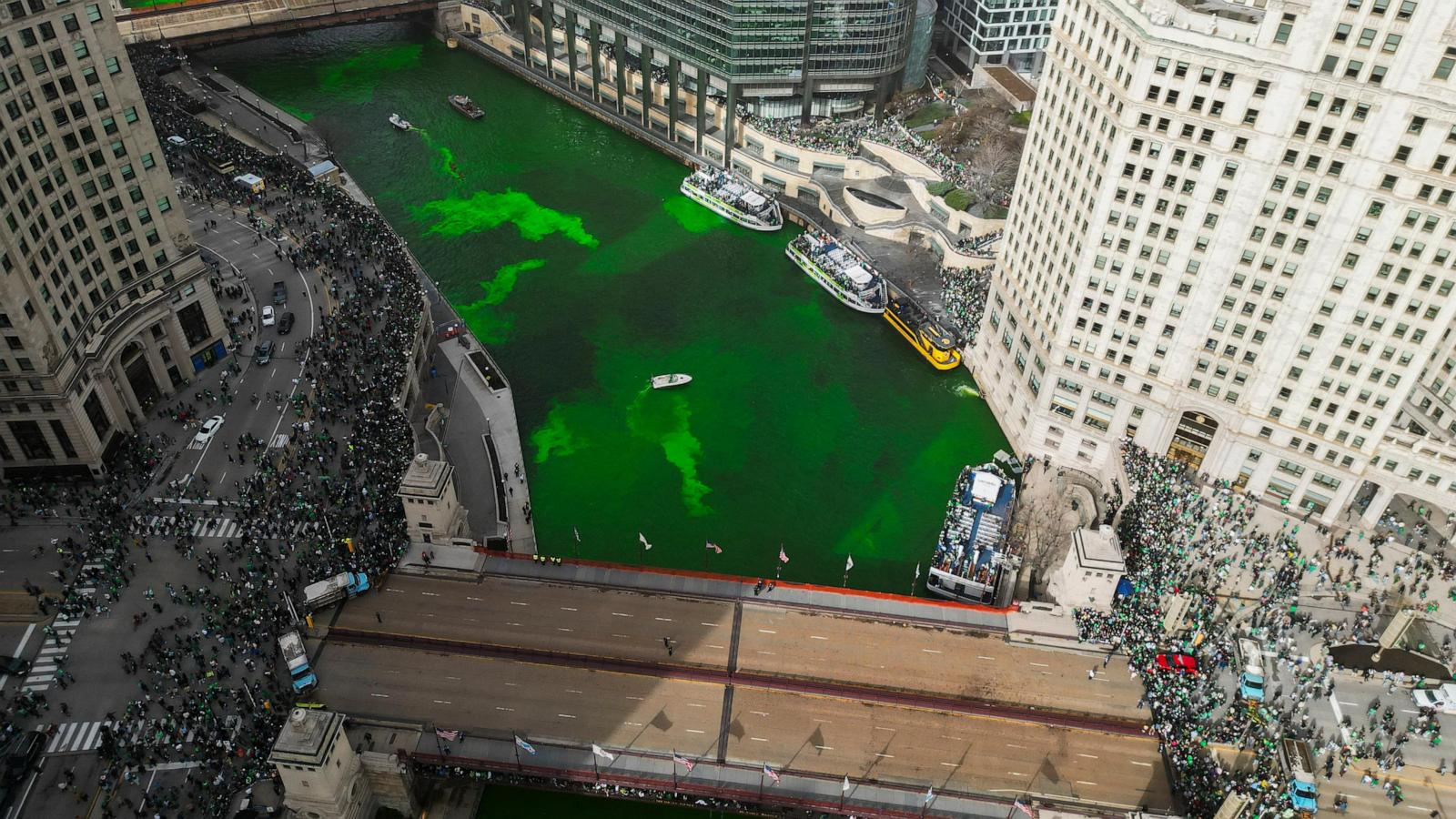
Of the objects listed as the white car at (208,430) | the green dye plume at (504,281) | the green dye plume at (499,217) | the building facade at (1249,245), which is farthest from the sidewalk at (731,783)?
the green dye plume at (499,217)

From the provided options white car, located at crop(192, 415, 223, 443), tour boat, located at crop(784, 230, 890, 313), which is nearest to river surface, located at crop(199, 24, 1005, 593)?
tour boat, located at crop(784, 230, 890, 313)

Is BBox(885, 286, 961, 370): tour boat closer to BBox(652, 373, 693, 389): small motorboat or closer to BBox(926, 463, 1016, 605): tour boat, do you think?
BBox(926, 463, 1016, 605): tour boat

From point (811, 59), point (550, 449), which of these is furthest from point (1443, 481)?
point (811, 59)

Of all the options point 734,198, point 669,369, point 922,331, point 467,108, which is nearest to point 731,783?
point 669,369

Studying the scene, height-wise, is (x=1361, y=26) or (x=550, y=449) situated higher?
(x=1361, y=26)

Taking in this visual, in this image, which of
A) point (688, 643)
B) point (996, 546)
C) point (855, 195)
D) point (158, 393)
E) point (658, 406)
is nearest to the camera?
point (688, 643)

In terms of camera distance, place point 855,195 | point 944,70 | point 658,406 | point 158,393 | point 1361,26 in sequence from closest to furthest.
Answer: point 1361,26, point 158,393, point 658,406, point 855,195, point 944,70

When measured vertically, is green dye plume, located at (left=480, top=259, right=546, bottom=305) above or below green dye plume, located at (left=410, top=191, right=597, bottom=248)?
below

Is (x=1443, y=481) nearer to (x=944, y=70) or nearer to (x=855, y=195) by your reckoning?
(x=855, y=195)
